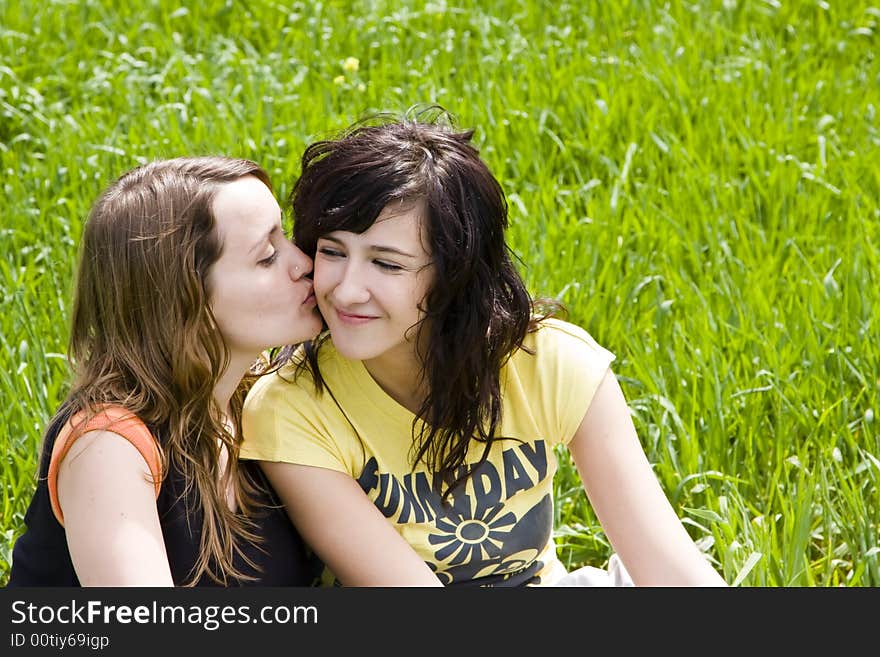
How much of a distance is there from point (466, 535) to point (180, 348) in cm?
56

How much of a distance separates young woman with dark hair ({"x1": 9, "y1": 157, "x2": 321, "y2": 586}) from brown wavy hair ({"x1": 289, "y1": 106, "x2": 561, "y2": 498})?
11 cm

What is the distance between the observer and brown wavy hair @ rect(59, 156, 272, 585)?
191 cm

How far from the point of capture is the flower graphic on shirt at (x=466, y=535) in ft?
6.71

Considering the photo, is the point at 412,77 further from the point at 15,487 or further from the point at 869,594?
the point at 869,594

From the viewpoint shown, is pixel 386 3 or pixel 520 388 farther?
pixel 386 3

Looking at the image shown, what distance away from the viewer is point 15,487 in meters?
2.54

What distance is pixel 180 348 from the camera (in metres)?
1.93

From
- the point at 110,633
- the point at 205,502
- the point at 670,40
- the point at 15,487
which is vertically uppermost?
the point at 670,40

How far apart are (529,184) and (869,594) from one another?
6.11 feet

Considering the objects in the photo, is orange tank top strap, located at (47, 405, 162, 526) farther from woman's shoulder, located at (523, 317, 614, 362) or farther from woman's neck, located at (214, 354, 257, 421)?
woman's shoulder, located at (523, 317, 614, 362)

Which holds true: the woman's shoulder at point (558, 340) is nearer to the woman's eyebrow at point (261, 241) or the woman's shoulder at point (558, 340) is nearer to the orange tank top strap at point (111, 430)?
the woman's eyebrow at point (261, 241)

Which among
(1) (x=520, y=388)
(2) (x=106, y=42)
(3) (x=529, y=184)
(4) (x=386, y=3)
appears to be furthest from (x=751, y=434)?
(2) (x=106, y=42)

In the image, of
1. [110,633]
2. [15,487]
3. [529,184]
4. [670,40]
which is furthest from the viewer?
[670,40]

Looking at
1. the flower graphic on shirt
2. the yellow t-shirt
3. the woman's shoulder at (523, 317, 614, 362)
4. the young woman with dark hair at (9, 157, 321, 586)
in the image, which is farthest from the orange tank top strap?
the woman's shoulder at (523, 317, 614, 362)
